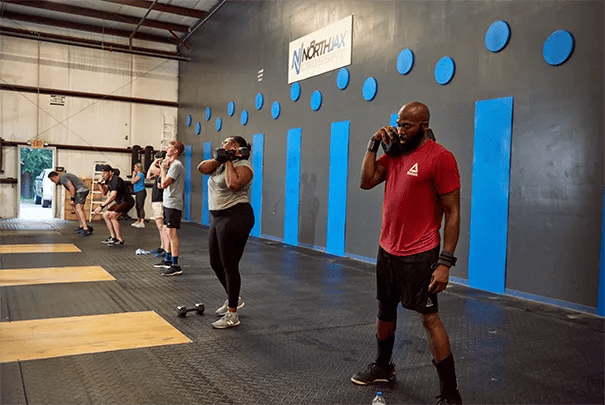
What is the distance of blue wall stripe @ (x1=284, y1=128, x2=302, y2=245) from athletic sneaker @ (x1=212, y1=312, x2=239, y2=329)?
546cm

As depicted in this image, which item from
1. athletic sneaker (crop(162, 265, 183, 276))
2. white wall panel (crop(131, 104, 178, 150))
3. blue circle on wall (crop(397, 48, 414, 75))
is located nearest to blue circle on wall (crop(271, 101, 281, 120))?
blue circle on wall (crop(397, 48, 414, 75))

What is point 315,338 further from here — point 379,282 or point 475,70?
point 475,70

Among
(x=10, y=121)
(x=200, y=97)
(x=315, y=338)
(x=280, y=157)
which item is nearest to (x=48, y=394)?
(x=315, y=338)

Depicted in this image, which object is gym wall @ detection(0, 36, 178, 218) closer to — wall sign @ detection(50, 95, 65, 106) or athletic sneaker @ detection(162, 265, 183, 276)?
wall sign @ detection(50, 95, 65, 106)

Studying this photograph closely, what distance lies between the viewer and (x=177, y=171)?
5.85m

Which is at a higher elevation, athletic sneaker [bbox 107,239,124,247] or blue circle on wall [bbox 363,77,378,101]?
blue circle on wall [bbox 363,77,378,101]

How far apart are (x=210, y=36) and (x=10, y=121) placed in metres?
5.96

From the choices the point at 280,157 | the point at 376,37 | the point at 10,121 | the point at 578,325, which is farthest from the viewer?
the point at 10,121

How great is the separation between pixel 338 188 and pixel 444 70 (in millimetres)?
2681

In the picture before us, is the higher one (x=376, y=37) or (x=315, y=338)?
(x=376, y=37)

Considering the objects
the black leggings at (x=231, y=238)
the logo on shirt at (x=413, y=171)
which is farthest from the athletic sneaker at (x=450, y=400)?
the black leggings at (x=231, y=238)

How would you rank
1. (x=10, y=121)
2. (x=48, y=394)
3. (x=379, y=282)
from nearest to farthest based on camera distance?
(x=48, y=394) < (x=379, y=282) < (x=10, y=121)

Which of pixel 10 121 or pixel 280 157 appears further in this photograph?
pixel 10 121

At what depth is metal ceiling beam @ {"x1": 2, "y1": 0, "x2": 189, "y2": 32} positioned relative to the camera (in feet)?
41.9
